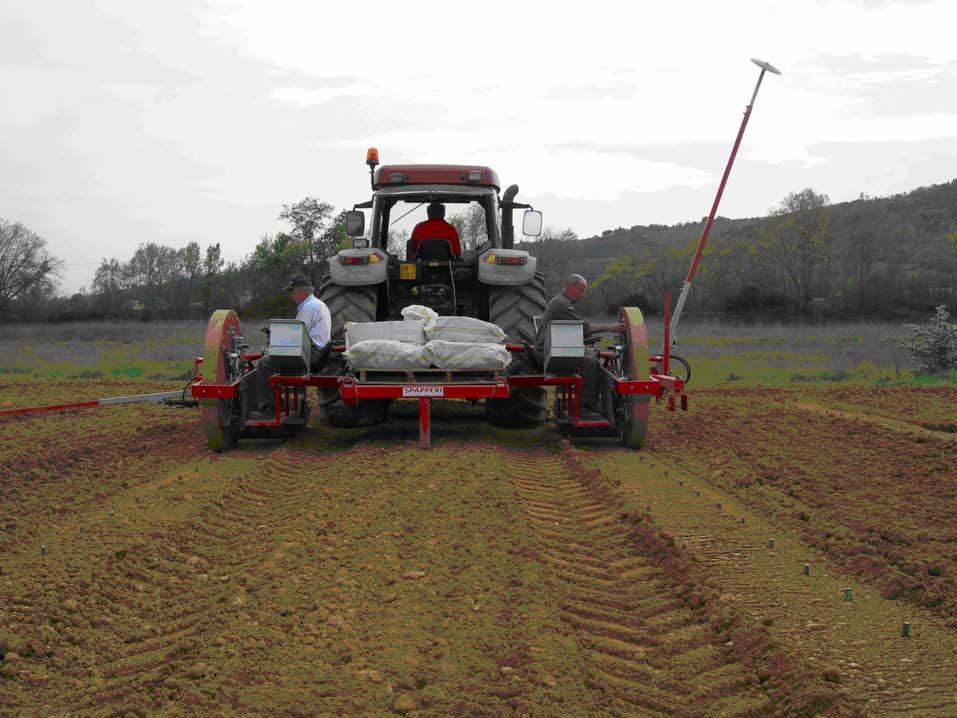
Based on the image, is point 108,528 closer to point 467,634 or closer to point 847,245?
point 467,634

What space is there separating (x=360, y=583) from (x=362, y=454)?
3284mm

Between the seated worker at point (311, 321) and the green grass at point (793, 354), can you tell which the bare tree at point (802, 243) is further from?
the seated worker at point (311, 321)

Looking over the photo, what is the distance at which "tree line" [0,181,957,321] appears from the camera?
32.9 meters

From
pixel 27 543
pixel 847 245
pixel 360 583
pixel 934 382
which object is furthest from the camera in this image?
pixel 847 245

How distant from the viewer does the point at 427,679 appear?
3102 mm

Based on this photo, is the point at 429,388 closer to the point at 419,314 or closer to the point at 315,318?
the point at 419,314

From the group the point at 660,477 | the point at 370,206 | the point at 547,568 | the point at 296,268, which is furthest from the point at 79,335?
the point at 547,568

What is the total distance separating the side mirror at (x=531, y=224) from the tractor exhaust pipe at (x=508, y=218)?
483 millimetres

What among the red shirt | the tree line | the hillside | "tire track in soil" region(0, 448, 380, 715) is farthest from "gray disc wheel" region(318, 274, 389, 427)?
the hillside

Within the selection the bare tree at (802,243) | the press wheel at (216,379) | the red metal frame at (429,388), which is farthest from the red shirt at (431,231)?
the bare tree at (802,243)

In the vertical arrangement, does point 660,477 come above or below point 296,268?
below

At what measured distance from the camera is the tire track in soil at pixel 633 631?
309cm

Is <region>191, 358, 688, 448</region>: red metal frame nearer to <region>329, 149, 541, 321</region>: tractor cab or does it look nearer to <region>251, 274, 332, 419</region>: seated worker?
<region>251, 274, 332, 419</region>: seated worker

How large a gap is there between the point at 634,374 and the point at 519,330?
1.49 meters
